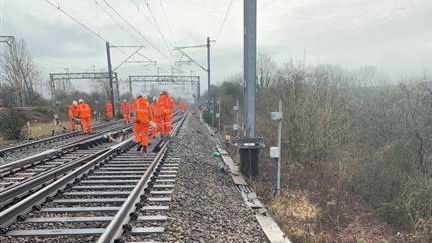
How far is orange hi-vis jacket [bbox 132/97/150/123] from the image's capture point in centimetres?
1295

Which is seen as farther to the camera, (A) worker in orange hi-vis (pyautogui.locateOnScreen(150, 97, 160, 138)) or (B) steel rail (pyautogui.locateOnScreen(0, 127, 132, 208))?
(A) worker in orange hi-vis (pyautogui.locateOnScreen(150, 97, 160, 138))

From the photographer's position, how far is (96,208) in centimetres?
680

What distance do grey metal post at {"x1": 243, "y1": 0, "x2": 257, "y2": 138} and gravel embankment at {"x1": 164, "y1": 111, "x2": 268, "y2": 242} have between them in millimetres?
2352

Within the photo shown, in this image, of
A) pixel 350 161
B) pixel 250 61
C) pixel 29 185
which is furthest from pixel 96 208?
pixel 350 161

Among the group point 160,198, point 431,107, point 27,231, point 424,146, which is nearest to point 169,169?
point 160,198

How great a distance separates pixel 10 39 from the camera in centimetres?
4188

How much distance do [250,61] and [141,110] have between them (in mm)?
4004

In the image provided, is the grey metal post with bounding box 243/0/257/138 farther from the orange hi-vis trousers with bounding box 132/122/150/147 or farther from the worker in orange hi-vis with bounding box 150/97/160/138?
the worker in orange hi-vis with bounding box 150/97/160/138

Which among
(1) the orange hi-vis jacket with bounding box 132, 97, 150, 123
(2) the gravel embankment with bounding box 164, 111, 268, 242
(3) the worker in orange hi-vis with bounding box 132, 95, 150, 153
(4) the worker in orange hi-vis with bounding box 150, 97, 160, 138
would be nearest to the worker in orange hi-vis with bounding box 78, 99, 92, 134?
(4) the worker in orange hi-vis with bounding box 150, 97, 160, 138

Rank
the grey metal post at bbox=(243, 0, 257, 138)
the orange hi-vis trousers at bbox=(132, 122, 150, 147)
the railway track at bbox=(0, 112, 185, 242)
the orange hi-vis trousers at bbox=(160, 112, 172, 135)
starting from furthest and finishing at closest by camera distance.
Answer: the orange hi-vis trousers at bbox=(160, 112, 172, 135) < the orange hi-vis trousers at bbox=(132, 122, 150, 147) < the grey metal post at bbox=(243, 0, 257, 138) < the railway track at bbox=(0, 112, 185, 242)

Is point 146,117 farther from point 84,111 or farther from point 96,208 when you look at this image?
point 84,111

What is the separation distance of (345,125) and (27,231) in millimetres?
16033

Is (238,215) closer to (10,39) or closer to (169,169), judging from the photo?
(169,169)

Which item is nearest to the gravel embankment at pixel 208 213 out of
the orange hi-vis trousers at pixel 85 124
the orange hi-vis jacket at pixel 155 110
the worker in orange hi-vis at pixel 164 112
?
the orange hi-vis jacket at pixel 155 110
